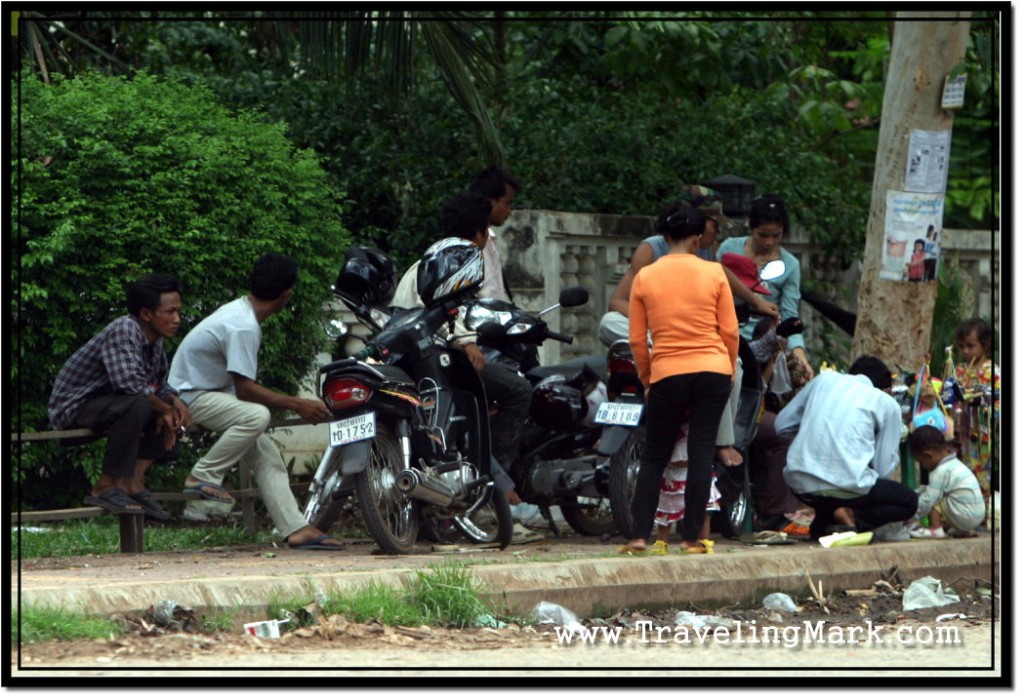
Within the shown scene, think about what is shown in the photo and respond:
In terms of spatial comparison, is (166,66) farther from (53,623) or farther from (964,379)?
(53,623)

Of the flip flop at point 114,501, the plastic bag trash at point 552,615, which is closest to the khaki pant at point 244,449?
the flip flop at point 114,501

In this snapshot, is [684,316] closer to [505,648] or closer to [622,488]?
[622,488]

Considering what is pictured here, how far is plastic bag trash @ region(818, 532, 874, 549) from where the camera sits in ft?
29.0

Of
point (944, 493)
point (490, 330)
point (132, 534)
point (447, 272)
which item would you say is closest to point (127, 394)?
point (132, 534)

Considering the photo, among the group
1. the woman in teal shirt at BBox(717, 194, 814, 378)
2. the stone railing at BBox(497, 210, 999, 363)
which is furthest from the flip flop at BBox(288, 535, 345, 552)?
the stone railing at BBox(497, 210, 999, 363)

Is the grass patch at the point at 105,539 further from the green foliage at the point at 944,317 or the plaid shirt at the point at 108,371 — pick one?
the green foliage at the point at 944,317

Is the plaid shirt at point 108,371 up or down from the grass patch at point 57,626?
up

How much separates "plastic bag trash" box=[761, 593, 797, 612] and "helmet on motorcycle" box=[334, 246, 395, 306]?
236cm

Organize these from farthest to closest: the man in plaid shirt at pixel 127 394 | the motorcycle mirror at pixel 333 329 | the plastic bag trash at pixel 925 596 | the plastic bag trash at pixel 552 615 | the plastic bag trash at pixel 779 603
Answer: the motorcycle mirror at pixel 333 329 → the man in plaid shirt at pixel 127 394 → the plastic bag trash at pixel 925 596 → the plastic bag trash at pixel 779 603 → the plastic bag trash at pixel 552 615

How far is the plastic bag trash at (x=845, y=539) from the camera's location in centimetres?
884

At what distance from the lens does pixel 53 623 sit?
593cm

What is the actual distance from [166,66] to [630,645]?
8773 millimetres

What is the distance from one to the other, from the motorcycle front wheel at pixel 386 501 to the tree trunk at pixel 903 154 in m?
3.65

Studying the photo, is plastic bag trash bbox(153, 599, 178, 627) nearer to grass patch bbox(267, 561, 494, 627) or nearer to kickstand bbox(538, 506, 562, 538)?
grass patch bbox(267, 561, 494, 627)
